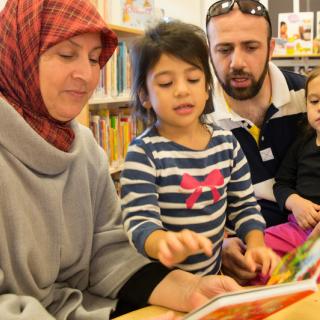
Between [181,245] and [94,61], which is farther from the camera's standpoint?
[94,61]

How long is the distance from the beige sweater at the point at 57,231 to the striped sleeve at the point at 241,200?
1.12 ft

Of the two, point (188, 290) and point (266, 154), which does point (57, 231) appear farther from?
point (266, 154)

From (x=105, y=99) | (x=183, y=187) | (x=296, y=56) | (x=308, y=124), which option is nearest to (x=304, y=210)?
(x=308, y=124)

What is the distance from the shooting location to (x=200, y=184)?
4.10ft

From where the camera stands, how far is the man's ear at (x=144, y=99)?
1.34 meters

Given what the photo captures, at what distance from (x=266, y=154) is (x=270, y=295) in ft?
3.95

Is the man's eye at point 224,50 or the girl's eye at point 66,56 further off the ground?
the man's eye at point 224,50

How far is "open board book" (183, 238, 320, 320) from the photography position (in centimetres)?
71

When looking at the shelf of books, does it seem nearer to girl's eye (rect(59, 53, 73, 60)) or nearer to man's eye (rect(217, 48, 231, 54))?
man's eye (rect(217, 48, 231, 54))

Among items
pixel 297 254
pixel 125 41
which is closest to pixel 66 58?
pixel 297 254

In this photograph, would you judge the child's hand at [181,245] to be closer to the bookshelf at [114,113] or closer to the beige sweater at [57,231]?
the beige sweater at [57,231]

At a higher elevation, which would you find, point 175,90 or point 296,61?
point 296,61

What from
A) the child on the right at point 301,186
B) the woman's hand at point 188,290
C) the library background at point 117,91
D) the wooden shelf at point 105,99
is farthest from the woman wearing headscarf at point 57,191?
the wooden shelf at point 105,99

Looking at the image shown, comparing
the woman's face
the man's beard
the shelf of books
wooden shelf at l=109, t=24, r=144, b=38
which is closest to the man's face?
the man's beard
